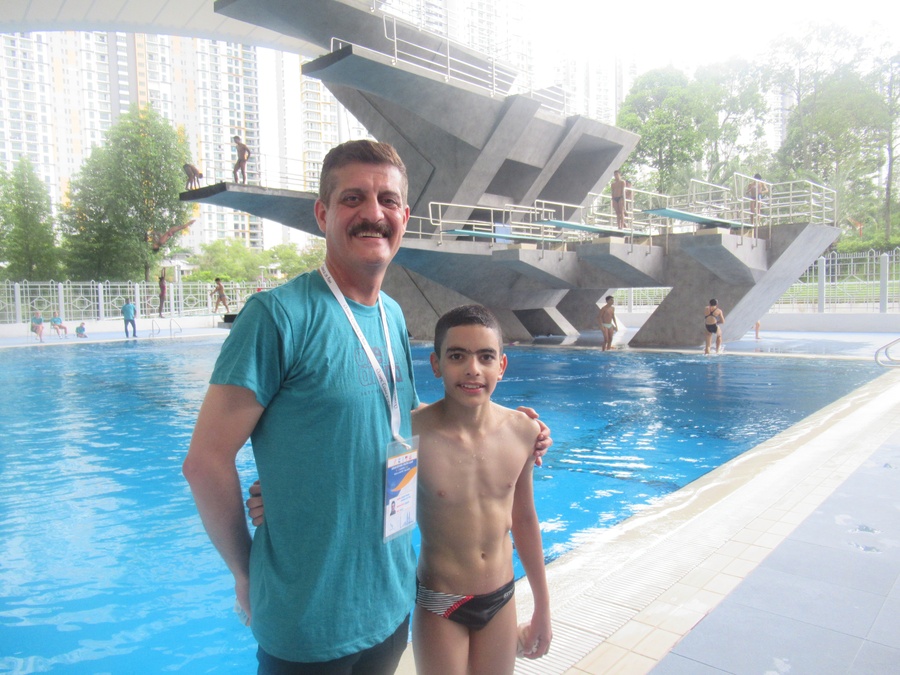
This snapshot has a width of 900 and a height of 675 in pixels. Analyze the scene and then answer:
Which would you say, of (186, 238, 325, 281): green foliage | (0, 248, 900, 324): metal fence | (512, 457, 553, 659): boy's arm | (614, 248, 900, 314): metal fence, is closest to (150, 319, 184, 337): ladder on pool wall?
(0, 248, 900, 324): metal fence

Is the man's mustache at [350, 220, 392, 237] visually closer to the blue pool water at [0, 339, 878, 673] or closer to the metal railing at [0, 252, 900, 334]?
the blue pool water at [0, 339, 878, 673]

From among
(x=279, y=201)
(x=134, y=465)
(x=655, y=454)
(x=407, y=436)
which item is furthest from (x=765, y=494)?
(x=279, y=201)

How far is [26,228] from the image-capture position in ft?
124

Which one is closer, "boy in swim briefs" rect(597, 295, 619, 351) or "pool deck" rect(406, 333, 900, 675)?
"pool deck" rect(406, 333, 900, 675)

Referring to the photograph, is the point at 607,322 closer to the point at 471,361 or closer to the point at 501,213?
the point at 501,213

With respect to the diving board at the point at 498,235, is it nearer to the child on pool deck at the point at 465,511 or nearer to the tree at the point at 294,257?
the child on pool deck at the point at 465,511

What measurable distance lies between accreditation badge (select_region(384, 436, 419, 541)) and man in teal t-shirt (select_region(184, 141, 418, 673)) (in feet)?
0.09

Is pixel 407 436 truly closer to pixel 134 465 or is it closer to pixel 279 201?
pixel 134 465

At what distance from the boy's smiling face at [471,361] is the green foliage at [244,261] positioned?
59.7 m

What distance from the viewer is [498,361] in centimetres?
202

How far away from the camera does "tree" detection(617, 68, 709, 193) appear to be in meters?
39.5

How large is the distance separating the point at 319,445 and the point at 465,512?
71 cm

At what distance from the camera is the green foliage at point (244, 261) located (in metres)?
62.2

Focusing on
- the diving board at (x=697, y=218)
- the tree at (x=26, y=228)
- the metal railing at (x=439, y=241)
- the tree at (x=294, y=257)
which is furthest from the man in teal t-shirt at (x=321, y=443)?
the tree at (x=294, y=257)
